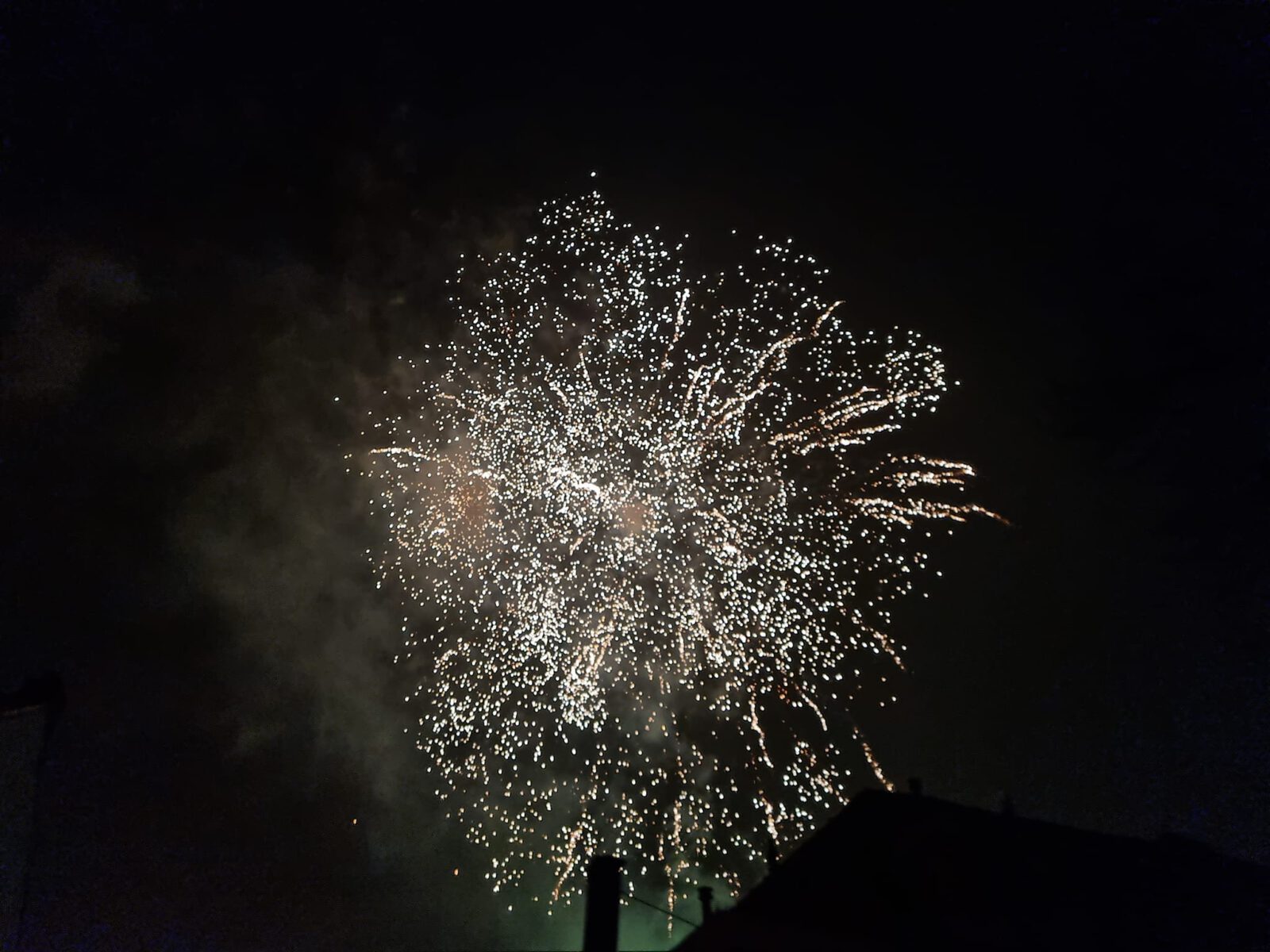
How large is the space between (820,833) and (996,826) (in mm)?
2713

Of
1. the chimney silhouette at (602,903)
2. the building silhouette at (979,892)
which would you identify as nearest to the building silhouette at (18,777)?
the chimney silhouette at (602,903)

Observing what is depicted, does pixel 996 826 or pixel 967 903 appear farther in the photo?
pixel 996 826

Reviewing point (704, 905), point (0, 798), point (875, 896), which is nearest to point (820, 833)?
point (875, 896)

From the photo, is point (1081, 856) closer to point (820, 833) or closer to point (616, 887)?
point (820, 833)

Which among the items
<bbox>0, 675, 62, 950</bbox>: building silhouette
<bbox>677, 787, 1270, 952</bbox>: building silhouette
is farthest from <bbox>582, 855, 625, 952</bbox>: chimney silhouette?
<bbox>0, 675, 62, 950</bbox>: building silhouette

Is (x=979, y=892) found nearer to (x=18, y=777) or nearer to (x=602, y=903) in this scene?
(x=602, y=903)

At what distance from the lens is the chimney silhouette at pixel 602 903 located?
12.5 metres

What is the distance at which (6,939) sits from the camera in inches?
→ 620

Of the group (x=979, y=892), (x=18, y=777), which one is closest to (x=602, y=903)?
(x=979, y=892)

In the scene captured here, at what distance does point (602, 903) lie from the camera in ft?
41.9

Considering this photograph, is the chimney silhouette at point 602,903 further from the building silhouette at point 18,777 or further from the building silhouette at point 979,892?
the building silhouette at point 18,777

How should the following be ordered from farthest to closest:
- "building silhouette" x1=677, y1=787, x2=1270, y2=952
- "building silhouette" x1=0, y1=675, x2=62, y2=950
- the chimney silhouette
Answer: "building silhouette" x1=0, y1=675, x2=62, y2=950 → the chimney silhouette → "building silhouette" x1=677, y1=787, x2=1270, y2=952

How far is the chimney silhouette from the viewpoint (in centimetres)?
1248

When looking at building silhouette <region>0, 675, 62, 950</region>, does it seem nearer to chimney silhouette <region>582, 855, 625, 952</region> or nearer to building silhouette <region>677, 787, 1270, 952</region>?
chimney silhouette <region>582, 855, 625, 952</region>
